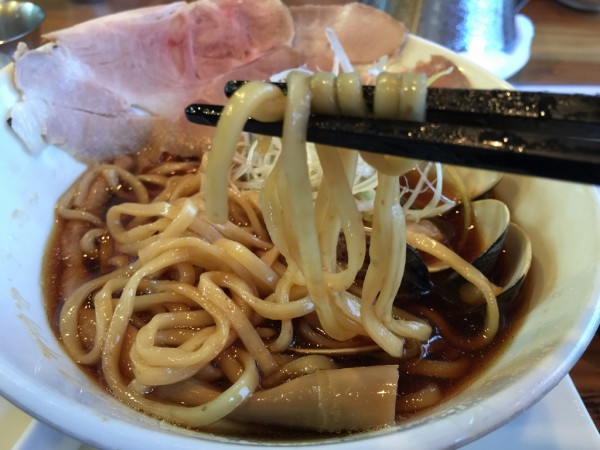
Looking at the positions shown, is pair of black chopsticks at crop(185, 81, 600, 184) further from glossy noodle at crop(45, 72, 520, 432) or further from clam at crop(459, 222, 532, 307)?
clam at crop(459, 222, 532, 307)

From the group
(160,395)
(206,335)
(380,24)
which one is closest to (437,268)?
(206,335)

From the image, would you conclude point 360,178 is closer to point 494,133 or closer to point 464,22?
point 494,133

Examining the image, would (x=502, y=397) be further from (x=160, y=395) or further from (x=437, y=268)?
(x=160, y=395)

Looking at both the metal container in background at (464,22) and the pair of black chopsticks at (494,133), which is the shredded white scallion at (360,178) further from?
the metal container in background at (464,22)

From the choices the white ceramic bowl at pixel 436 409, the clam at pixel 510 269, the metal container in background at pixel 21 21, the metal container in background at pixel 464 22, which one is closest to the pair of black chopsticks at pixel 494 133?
the white ceramic bowl at pixel 436 409

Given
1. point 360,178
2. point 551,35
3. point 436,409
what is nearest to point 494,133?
point 436,409

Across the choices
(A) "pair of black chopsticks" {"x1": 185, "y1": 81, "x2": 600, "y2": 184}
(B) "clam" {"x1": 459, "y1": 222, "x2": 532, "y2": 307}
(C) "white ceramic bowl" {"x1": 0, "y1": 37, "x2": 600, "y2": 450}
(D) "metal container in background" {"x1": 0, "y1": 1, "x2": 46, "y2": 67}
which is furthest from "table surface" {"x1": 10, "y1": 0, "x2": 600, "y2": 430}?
(A) "pair of black chopsticks" {"x1": 185, "y1": 81, "x2": 600, "y2": 184}
